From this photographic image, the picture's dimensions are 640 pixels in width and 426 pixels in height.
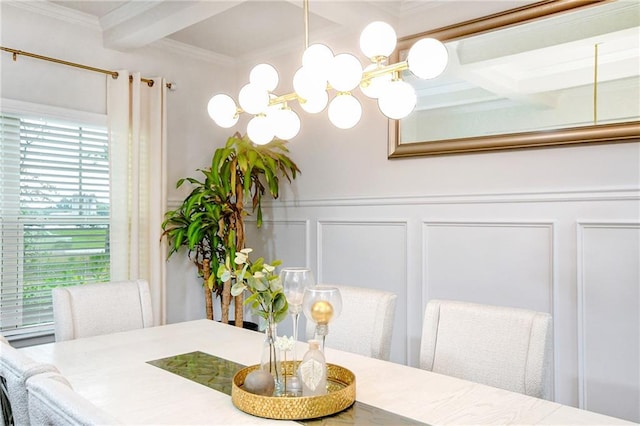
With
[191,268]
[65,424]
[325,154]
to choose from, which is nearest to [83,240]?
[191,268]

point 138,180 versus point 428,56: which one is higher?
point 428,56

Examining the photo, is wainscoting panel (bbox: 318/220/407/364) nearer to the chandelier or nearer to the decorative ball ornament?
the chandelier

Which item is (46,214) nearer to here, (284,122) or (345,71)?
(284,122)

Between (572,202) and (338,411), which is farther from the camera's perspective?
(572,202)

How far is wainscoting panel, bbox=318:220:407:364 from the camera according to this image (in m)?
2.94

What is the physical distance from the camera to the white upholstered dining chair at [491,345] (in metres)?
1.50

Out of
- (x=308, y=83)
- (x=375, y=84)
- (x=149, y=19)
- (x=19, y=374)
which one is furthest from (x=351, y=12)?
(x=19, y=374)

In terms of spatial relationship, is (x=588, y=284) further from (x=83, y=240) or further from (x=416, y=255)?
(x=83, y=240)

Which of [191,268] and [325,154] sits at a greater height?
[325,154]

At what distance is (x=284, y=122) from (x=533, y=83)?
1415 mm

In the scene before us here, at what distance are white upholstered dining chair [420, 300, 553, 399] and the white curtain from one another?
2.11 metres

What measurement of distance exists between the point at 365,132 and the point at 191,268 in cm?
166

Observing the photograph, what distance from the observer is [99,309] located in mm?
2166

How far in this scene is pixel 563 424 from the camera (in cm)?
112
